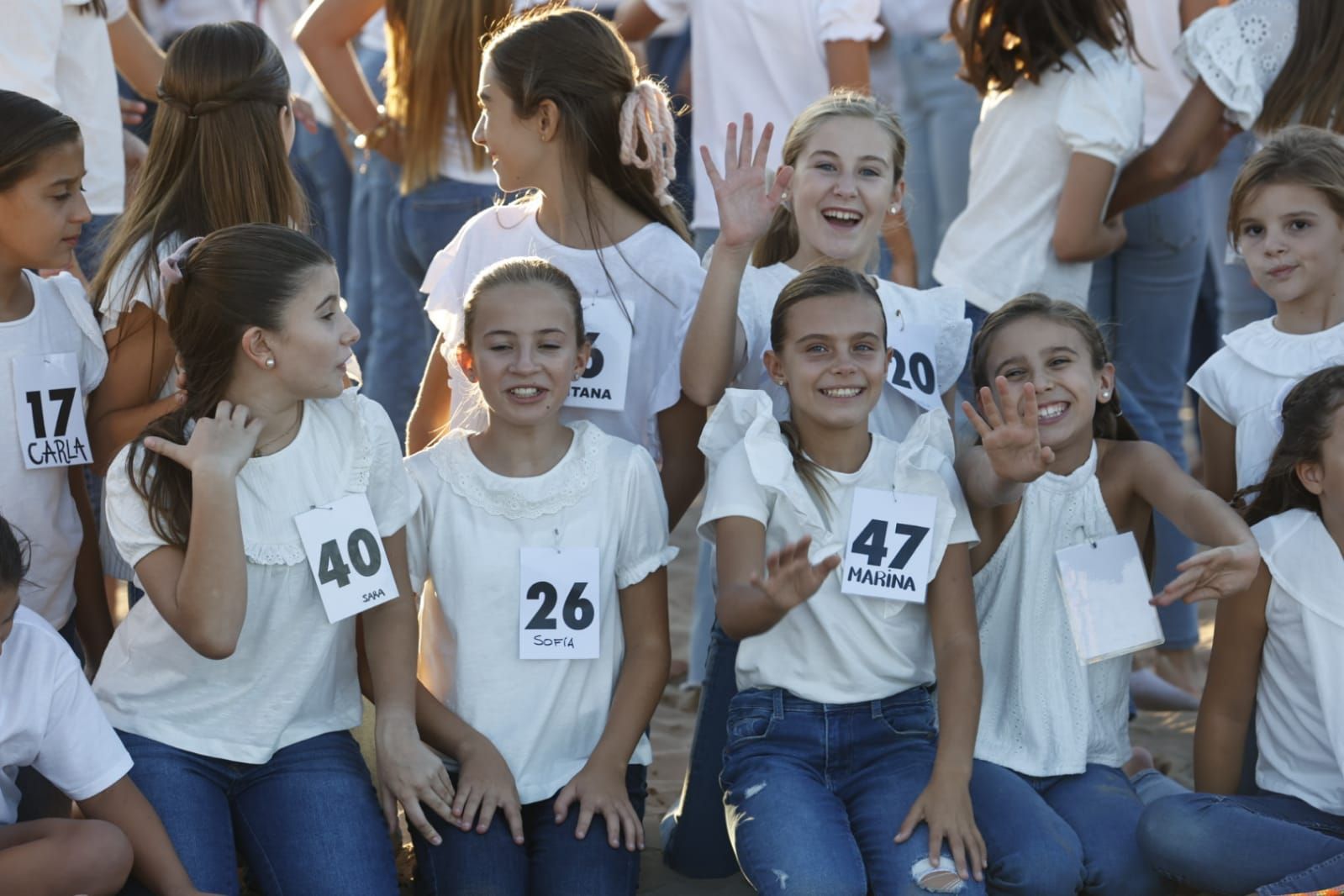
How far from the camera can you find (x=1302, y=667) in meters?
3.14

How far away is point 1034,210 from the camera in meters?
4.08

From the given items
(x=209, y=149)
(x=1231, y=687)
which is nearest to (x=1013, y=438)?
(x=1231, y=687)

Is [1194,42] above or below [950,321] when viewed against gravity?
above

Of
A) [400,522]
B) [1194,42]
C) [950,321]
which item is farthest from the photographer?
[1194,42]

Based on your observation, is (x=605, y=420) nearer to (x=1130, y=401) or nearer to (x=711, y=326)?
(x=711, y=326)

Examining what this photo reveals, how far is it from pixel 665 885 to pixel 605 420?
954 millimetres

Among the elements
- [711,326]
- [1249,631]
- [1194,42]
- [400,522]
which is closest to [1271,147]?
[1194,42]

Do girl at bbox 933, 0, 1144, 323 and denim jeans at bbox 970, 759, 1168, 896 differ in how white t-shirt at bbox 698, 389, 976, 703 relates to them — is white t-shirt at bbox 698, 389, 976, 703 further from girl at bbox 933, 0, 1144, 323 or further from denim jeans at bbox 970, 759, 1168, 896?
girl at bbox 933, 0, 1144, 323

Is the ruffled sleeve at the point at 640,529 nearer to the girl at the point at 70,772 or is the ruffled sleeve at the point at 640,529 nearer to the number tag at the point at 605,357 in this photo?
the number tag at the point at 605,357

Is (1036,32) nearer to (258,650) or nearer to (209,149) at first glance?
(209,149)

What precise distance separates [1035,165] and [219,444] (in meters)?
2.17

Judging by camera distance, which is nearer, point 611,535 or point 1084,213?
point 611,535

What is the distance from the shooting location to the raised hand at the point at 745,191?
3199mm

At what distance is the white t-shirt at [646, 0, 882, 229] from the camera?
14.9 ft
